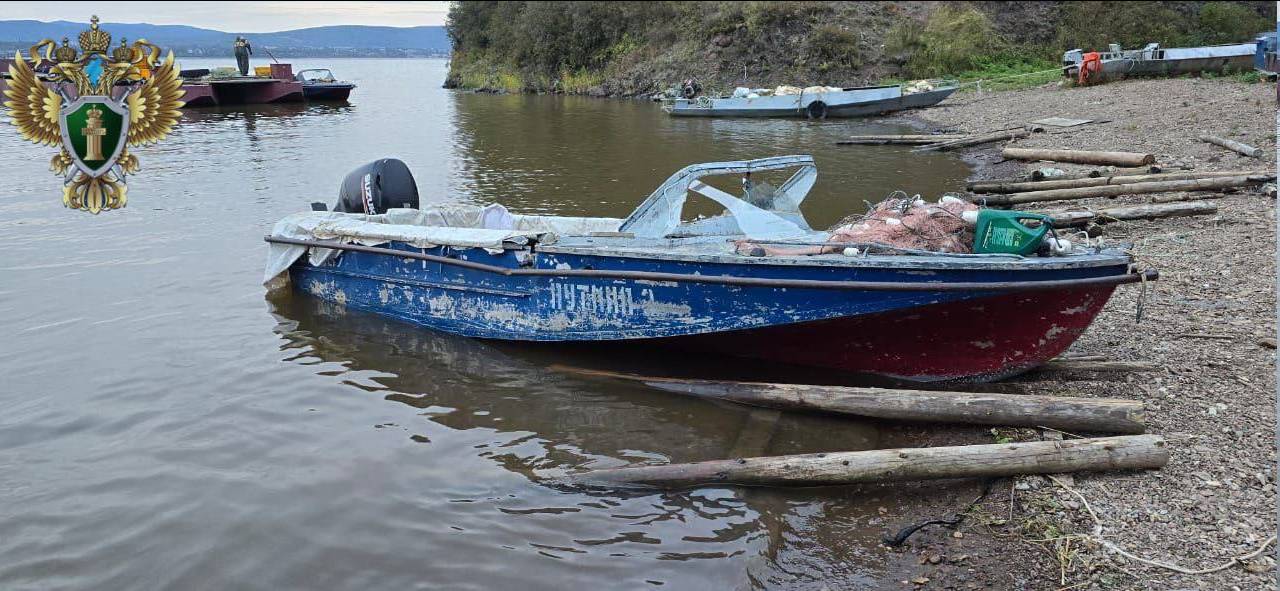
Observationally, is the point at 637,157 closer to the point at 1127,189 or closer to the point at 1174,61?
the point at 1127,189

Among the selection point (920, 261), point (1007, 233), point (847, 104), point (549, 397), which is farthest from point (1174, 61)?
point (549, 397)

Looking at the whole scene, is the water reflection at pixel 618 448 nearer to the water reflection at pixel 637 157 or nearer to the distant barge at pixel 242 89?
the water reflection at pixel 637 157

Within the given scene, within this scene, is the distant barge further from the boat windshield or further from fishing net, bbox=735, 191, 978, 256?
fishing net, bbox=735, 191, 978, 256

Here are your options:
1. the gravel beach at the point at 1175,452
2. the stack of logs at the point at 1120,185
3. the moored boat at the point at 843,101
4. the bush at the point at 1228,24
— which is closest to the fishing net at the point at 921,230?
the gravel beach at the point at 1175,452

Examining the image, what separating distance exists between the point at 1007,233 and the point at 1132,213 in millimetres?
5453

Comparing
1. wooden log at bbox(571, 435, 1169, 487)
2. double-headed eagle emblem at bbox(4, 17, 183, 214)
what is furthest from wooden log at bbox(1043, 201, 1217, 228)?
double-headed eagle emblem at bbox(4, 17, 183, 214)

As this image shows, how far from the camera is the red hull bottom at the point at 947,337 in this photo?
6.41 m

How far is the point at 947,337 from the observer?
672 cm

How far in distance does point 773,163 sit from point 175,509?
5638 millimetres

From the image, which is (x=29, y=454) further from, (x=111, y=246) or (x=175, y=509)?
(x=111, y=246)

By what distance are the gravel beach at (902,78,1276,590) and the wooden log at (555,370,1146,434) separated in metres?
0.20

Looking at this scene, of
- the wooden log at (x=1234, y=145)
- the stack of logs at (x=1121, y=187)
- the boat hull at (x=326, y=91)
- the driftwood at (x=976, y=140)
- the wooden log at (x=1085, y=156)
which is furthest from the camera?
the boat hull at (x=326, y=91)

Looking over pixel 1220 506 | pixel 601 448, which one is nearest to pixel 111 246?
pixel 601 448

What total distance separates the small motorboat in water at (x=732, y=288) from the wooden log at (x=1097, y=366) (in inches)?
7.4
